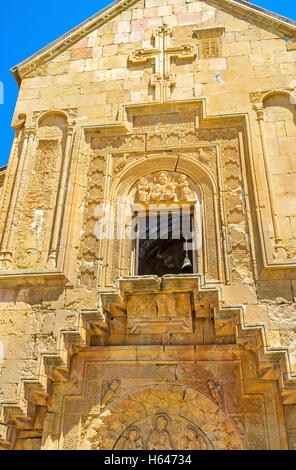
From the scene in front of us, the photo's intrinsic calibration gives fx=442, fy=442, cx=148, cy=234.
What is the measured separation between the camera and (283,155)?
8492 millimetres

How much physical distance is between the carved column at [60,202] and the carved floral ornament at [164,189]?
1406mm

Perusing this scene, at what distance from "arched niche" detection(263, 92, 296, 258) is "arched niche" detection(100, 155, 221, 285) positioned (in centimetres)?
118

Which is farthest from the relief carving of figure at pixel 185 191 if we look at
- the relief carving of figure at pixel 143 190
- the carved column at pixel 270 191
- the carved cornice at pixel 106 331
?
the carved cornice at pixel 106 331

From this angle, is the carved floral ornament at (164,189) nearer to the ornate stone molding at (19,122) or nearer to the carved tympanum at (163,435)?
the ornate stone molding at (19,122)

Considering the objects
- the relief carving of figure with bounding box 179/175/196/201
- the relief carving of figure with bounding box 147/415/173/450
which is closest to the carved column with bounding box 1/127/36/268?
the relief carving of figure with bounding box 179/175/196/201

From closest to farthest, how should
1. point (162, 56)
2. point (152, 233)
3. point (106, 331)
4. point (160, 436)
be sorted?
point (160, 436)
point (106, 331)
point (152, 233)
point (162, 56)

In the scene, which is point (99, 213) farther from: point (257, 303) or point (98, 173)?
point (257, 303)

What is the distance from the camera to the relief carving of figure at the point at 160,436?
666 cm

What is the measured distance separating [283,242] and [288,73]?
4085 millimetres

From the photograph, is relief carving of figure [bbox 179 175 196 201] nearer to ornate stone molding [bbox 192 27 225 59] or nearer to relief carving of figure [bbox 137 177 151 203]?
relief carving of figure [bbox 137 177 151 203]

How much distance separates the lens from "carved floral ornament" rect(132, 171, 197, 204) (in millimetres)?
8477

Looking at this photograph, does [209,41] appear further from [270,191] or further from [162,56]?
[270,191]

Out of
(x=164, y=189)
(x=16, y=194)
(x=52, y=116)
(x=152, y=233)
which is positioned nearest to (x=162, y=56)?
(x=52, y=116)

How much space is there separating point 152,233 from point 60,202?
6.33ft
